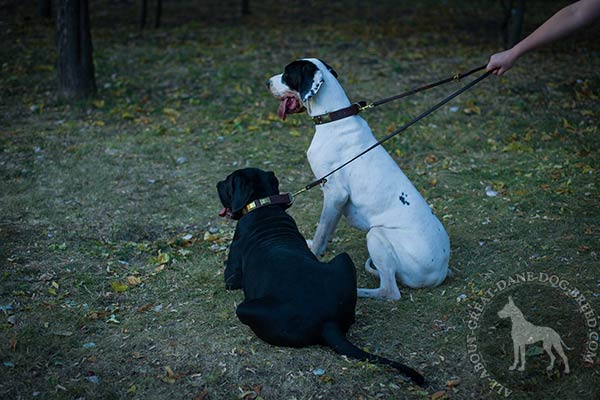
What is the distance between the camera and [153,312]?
4.87 m

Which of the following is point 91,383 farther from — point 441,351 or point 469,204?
point 469,204

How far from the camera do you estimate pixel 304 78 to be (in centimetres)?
526

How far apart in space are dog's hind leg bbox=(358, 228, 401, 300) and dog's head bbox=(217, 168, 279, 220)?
0.87 metres

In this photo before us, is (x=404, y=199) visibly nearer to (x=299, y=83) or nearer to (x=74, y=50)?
(x=299, y=83)

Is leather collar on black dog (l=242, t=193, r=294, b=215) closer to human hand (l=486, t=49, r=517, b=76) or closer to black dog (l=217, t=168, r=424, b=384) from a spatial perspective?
black dog (l=217, t=168, r=424, b=384)

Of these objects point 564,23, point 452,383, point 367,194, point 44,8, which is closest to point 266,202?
point 367,194

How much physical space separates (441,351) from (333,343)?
84 cm

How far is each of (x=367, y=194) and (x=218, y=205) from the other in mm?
2384

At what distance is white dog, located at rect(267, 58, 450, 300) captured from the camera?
486 centimetres

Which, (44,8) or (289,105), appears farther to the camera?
(44,8)

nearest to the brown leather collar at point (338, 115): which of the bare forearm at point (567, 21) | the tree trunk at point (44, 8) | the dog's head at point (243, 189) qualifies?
the dog's head at point (243, 189)

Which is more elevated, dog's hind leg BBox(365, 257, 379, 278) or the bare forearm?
the bare forearm

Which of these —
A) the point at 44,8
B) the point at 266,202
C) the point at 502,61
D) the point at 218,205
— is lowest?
the point at 44,8

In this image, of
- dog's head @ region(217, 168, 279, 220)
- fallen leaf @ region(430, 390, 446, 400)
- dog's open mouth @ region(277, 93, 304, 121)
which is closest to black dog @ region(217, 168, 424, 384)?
fallen leaf @ region(430, 390, 446, 400)
